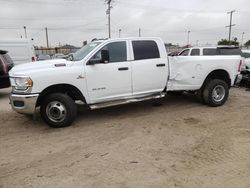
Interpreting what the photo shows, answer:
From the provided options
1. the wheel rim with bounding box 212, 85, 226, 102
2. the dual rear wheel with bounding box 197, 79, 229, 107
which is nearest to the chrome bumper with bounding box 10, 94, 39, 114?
the dual rear wheel with bounding box 197, 79, 229, 107

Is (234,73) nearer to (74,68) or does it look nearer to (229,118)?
(229,118)

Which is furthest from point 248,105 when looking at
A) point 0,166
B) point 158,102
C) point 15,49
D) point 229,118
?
point 15,49

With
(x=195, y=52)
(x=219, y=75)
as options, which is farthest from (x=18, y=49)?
(x=219, y=75)

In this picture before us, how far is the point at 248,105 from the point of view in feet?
25.6

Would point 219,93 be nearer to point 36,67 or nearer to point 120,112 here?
point 120,112

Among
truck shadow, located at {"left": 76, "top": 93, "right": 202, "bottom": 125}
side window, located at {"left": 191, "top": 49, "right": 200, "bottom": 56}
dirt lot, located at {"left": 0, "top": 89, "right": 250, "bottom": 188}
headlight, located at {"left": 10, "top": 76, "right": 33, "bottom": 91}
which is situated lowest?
truck shadow, located at {"left": 76, "top": 93, "right": 202, "bottom": 125}

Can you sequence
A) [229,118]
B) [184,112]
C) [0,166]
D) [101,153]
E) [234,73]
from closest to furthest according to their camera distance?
[0,166] < [101,153] < [229,118] < [184,112] < [234,73]

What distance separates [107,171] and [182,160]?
122 centimetres

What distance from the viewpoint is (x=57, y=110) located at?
5723mm

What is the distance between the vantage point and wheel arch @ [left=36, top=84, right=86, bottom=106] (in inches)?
224

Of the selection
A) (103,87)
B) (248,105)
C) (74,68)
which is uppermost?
(74,68)

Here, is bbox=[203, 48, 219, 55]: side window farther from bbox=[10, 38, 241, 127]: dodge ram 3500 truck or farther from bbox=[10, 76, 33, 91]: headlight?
bbox=[10, 76, 33, 91]: headlight

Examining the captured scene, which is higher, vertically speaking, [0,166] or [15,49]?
[15,49]

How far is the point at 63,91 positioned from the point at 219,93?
4627 millimetres
